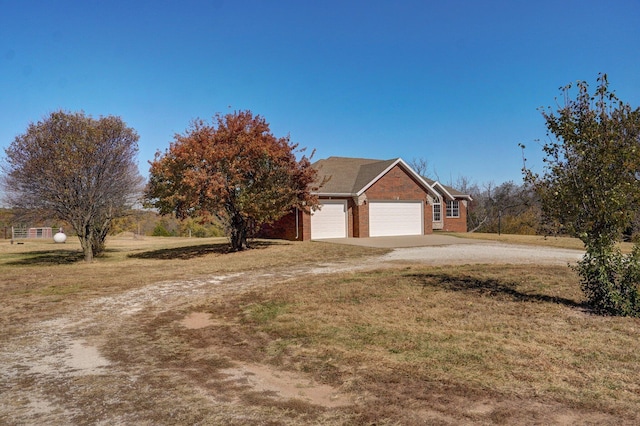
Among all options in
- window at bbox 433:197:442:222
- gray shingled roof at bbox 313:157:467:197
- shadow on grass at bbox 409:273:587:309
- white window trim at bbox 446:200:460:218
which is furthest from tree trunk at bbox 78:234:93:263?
white window trim at bbox 446:200:460:218

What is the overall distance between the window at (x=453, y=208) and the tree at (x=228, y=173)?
16.4 meters

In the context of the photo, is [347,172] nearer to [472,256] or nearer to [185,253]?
[185,253]

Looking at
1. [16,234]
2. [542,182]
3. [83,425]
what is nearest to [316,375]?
[83,425]

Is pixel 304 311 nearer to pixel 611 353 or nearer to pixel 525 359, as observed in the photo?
pixel 525 359

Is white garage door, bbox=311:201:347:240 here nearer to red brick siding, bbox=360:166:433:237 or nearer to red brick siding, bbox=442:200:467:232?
red brick siding, bbox=360:166:433:237

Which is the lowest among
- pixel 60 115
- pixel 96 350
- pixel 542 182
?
pixel 96 350

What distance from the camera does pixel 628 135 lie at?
24.3 ft

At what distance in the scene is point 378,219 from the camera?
2761 centimetres

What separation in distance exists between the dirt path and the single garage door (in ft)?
64.8

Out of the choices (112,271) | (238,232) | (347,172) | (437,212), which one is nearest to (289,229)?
(238,232)

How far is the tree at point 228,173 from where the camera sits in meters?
18.8

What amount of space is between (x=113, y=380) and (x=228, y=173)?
15.1 m

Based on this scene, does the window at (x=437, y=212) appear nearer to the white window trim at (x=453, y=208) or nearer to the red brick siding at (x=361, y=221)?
the white window trim at (x=453, y=208)

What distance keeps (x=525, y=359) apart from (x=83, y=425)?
14.9 ft
